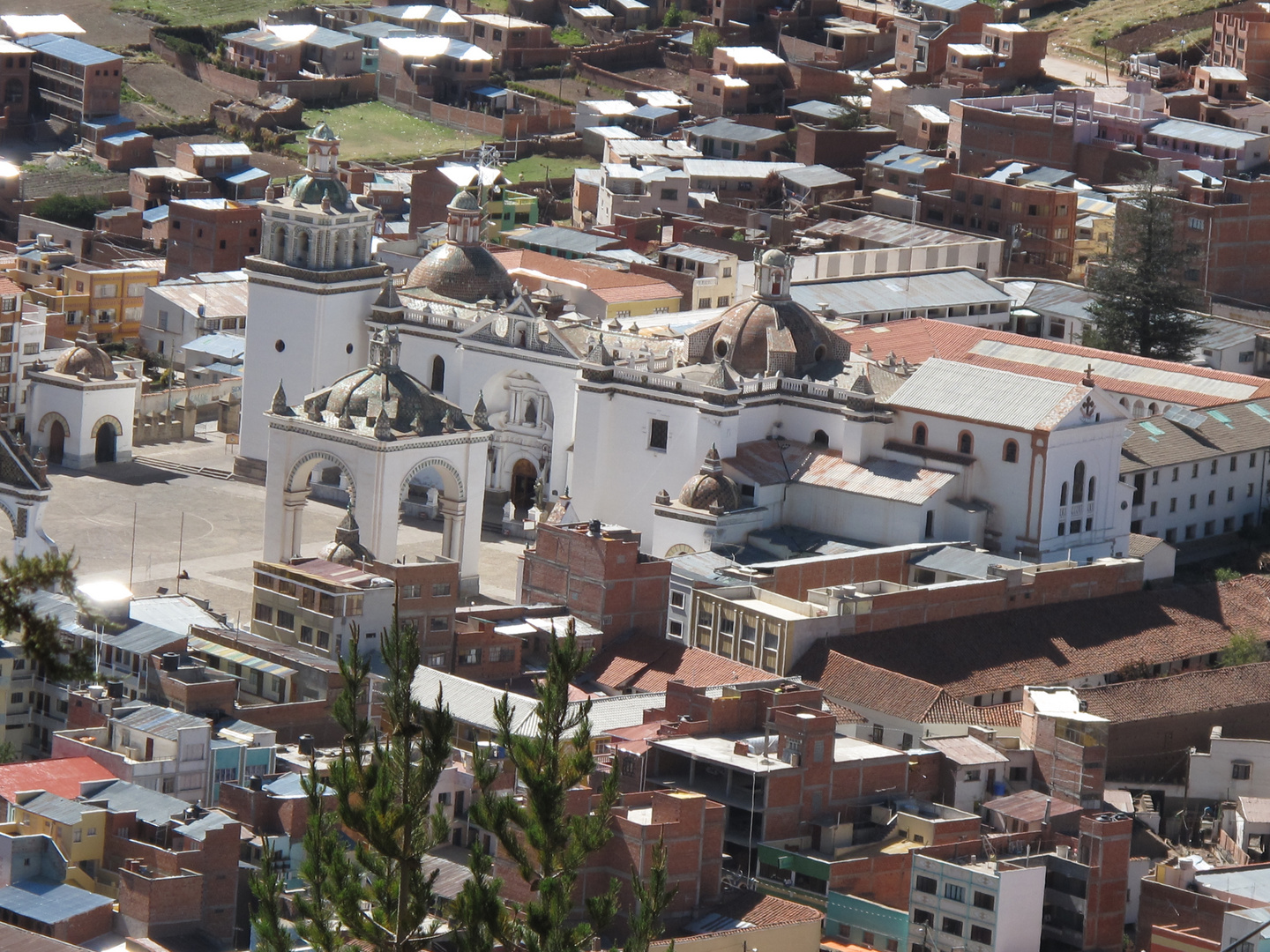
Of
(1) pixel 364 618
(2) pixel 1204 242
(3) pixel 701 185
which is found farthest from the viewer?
(3) pixel 701 185

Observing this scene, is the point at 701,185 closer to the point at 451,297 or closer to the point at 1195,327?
the point at 1195,327

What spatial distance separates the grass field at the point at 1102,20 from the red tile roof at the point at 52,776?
88648 mm

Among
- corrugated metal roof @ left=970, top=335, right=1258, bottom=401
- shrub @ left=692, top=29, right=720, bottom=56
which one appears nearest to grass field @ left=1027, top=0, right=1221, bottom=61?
shrub @ left=692, top=29, right=720, bottom=56

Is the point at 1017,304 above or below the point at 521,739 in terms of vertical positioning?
below

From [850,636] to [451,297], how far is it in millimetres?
20988

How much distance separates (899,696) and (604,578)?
7.69 m

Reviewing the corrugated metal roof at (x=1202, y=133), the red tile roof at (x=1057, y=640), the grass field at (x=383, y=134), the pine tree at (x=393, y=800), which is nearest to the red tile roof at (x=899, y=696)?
the red tile roof at (x=1057, y=640)

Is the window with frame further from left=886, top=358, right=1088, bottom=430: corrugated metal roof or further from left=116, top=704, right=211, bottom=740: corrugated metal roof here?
left=116, top=704, right=211, bottom=740: corrugated metal roof

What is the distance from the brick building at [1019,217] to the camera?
4542 inches

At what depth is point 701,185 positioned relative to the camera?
4806 inches

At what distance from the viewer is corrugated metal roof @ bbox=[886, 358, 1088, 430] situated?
79.9 metres

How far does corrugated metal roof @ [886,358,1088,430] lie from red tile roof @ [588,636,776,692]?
437 inches

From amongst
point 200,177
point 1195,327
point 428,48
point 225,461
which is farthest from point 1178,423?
point 428,48

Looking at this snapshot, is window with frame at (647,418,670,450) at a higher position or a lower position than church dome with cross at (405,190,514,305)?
lower
